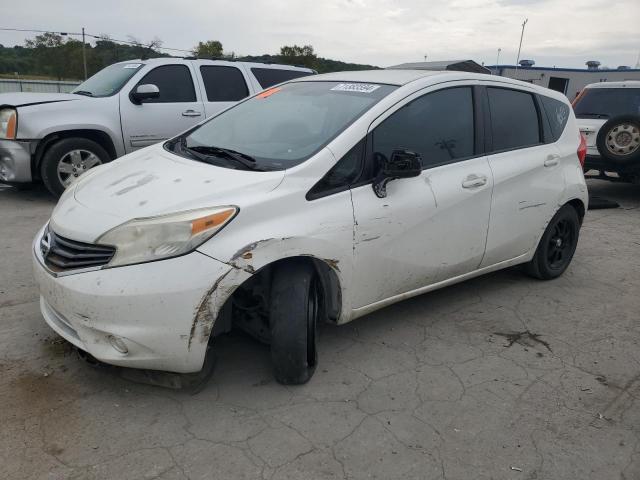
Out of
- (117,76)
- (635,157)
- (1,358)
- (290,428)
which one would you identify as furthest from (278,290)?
(635,157)

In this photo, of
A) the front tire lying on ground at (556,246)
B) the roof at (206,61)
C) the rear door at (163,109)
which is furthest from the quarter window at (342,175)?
the roof at (206,61)

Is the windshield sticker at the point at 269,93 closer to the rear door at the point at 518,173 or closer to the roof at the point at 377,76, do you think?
the roof at the point at 377,76

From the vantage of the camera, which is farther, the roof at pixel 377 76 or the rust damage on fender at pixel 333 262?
the roof at pixel 377 76

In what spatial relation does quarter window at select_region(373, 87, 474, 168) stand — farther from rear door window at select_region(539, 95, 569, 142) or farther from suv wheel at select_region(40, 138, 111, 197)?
suv wheel at select_region(40, 138, 111, 197)

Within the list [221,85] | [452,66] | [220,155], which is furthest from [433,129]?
[221,85]

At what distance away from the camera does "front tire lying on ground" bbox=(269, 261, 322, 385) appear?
107 inches

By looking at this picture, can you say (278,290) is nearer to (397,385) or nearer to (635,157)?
(397,385)

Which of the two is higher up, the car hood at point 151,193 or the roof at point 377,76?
the roof at point 377,76

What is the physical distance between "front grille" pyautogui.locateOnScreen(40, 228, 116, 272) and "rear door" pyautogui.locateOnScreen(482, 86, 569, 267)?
8.33 feet

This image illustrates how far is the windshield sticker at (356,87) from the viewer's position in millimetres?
3404

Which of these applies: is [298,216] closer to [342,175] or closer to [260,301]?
[342,175]

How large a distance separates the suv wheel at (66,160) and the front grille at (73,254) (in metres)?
4.14

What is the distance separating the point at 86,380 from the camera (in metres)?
2.86

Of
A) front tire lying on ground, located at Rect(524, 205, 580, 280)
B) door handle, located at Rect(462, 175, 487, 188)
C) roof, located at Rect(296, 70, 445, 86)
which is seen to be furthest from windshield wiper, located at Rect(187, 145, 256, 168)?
front tire lying on ground, located at Rect(524, 205, 580, 280)
